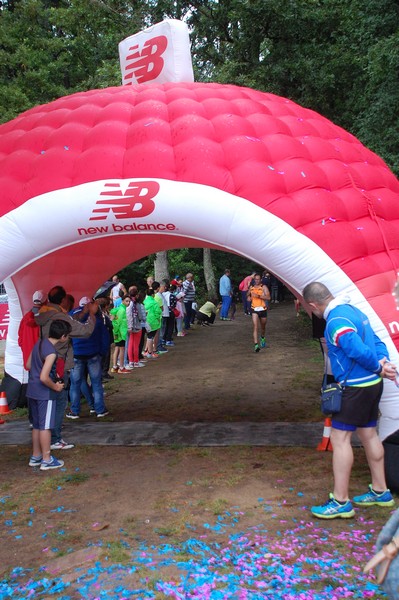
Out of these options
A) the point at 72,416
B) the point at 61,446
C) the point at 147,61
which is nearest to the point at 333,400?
the point at 61,446

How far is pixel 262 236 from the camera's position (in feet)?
16.6

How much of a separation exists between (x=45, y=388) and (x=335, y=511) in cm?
294

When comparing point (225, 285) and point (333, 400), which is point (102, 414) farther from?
point (225, 285)

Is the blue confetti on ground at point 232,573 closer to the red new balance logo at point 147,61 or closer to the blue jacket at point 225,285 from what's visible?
the red new balance logo at point 147,61

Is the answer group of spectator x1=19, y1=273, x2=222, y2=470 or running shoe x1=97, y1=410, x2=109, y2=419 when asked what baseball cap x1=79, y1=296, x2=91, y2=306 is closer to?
group of spectator x1=19, y1=273, x2=222, y2=470

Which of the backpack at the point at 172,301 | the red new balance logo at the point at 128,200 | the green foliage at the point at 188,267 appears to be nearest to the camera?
the red new balance logo at the point at 128,200

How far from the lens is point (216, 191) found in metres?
5.13

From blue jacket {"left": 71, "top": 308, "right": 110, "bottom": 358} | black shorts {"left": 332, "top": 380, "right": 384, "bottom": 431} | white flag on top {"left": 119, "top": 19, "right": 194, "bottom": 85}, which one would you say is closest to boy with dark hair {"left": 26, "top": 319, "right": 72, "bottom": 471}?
blue jacket {"left": 71, "top": 308, "right": 110, "bottom": 358}

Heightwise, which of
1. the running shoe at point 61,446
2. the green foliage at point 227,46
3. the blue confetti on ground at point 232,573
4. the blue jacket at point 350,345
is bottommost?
the blue confetti on ground at point 232,573

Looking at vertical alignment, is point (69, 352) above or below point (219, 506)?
above

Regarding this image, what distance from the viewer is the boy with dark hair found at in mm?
5535

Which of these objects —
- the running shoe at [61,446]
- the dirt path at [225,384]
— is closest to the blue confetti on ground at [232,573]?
the running shoe at [61,446]

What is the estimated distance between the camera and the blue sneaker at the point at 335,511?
422 cm

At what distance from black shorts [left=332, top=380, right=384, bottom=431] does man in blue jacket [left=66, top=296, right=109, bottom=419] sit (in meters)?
3.80
